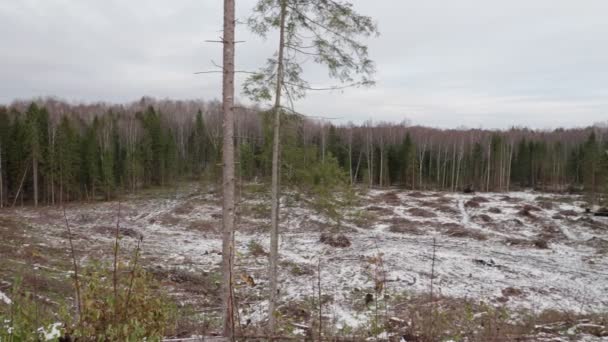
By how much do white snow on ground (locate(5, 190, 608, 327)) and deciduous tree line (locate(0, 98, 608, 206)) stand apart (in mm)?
6115

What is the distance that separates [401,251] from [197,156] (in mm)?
41559

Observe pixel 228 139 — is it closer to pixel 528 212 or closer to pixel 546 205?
pixel 528 212

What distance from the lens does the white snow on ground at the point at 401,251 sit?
1153 cm

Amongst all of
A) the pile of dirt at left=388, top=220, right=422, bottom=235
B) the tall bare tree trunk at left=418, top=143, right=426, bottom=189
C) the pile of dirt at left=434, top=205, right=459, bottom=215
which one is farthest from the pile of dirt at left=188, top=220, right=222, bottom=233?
the tall bare tree trunk at left=418, top=143, right=426, bottom=189

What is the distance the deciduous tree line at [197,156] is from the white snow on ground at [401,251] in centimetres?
612

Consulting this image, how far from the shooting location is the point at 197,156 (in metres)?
52.8

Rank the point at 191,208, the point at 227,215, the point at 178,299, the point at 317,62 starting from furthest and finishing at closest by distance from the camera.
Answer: the point at 191,208 < the point at 178,299 < the point at 317,62 < the point at 227,215

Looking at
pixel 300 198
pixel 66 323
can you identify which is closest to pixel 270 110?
pixel 300 198

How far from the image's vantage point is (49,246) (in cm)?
1623

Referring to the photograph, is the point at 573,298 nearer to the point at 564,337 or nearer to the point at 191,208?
the point at 564,337

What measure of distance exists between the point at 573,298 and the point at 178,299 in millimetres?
12357

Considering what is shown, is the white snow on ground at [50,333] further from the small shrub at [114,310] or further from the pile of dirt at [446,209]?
the pile of dirt at [446,209]

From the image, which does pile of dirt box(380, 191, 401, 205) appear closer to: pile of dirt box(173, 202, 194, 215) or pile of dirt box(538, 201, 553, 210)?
pile of dirt box(538, 201, 553, 210)

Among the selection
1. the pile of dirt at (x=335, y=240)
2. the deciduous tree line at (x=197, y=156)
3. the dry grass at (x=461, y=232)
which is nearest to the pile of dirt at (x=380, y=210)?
the dry grass at (x=461, y=232)
